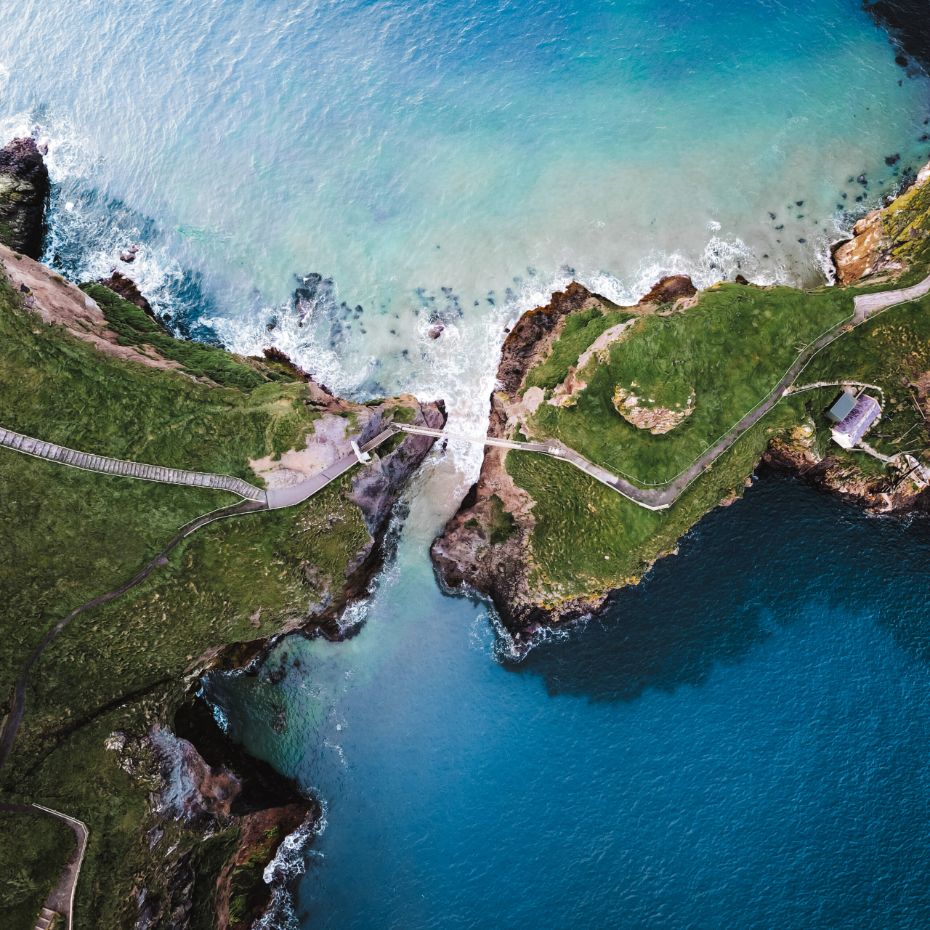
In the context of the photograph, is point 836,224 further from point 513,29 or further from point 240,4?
point 240,4

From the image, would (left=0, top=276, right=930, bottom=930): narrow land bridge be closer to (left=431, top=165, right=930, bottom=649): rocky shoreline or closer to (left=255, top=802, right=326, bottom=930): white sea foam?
(left=431, top=165, right=930, bottom=649): rocky shoreline

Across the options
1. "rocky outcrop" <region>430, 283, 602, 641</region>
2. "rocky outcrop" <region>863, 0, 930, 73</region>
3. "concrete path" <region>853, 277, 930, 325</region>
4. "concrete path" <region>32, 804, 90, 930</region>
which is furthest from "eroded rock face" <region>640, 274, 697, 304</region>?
"concrete path" <region>32, 804, 90, 930</region>

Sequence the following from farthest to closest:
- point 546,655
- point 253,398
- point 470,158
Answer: point 470,158 → point 546,655 → point 253,398

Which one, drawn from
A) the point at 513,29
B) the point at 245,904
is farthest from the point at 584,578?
the point at 513,29

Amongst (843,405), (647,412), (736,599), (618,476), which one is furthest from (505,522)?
(843,405)

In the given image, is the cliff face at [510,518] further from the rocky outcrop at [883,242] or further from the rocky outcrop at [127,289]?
the rocky outcrop at [127,289]
